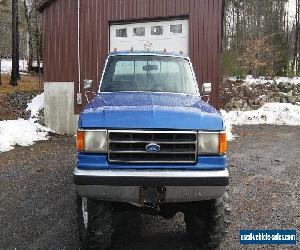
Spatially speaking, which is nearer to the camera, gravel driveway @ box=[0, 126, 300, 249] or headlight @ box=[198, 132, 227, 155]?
headlight @ box=[198, 132, 227, 155]

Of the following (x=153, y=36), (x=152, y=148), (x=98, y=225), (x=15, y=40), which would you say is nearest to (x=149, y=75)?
(x=152, y=148)

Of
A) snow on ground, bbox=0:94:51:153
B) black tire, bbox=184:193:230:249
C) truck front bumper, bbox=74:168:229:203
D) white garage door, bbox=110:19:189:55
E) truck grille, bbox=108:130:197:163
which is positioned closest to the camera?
truck front bumper, bbox=74:168:229:203

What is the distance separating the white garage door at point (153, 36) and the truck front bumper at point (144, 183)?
33.1 feet

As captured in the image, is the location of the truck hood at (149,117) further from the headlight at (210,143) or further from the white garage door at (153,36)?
the white garage door at (153,36)

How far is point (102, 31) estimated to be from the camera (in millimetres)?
14336

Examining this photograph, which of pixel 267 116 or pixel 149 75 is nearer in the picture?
pixel 149 75

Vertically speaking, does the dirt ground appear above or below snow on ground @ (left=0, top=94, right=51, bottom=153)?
above

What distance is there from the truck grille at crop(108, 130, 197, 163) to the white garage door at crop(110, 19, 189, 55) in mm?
9915

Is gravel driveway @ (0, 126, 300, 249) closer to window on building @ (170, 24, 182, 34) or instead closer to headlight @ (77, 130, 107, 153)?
headlight @ (77, 130, 107, 153)

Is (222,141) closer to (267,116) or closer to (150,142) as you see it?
(150,142)

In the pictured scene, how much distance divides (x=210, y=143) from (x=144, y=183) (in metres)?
0.81

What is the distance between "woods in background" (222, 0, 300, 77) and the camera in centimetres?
2536

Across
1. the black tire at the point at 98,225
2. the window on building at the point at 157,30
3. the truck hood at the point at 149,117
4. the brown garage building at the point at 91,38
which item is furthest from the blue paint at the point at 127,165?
the window on building at the point at 157,30

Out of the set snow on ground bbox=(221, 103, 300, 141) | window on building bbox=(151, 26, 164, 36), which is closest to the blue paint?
window on building bbox=(151, 26, 164, 36)
